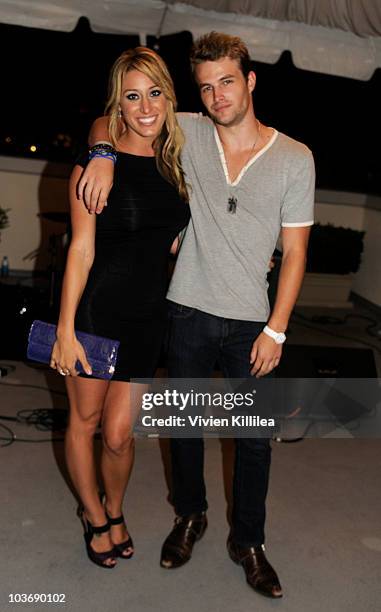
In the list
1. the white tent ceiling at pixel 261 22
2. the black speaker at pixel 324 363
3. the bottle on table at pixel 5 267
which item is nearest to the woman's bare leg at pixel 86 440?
the black speaker at pixel 324 363

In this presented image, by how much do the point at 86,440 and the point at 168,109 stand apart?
3.69 ft

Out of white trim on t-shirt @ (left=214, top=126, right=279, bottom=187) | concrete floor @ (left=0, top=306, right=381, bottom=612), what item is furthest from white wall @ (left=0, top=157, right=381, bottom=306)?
white trim on t-shirt @ (left=214, top=126, right=279, bottom=187)

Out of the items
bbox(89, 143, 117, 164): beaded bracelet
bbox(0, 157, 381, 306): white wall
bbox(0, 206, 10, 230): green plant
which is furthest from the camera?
bbox(0, 157, 381, 306): white wall

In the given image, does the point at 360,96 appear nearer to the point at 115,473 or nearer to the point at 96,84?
the point at 96,84

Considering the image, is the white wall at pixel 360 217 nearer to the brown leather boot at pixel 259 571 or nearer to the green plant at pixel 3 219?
the green plant at pixel 3 219

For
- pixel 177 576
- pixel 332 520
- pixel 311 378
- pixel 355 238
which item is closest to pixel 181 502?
pixel 177 576

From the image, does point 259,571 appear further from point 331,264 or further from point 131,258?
point 331,264

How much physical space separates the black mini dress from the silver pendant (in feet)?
0.50

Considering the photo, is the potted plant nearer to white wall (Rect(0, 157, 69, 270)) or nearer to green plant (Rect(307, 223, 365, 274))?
green plant (Rect(307, 223, 365, 274))

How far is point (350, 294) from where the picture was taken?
25.2ft

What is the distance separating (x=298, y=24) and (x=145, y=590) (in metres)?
3.86

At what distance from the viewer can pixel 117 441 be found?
7.71 feet

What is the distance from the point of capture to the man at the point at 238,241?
2.18 metres

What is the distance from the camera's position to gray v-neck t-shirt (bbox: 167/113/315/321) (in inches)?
86.0
